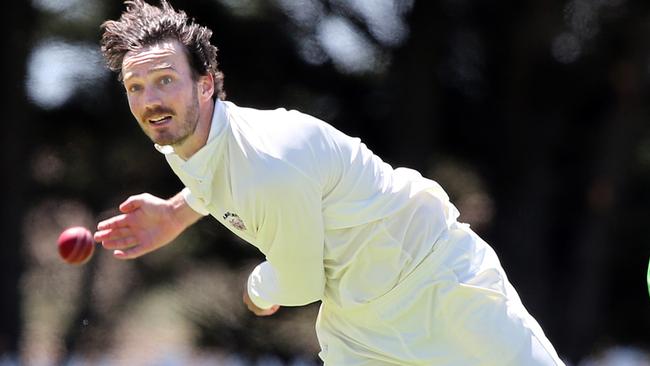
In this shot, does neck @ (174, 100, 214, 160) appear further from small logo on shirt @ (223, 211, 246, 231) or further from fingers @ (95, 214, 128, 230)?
fingers @ (95, 214, 128, 230)

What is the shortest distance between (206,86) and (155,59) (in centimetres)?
18

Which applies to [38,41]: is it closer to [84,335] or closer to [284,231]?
[84,335]

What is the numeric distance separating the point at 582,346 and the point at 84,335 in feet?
14.7

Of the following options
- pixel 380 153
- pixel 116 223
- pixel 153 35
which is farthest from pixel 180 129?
pixel 380 153

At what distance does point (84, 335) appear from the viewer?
37.8ft

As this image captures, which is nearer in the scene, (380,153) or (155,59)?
(155,59)

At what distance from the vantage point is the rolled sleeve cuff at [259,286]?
391 cm

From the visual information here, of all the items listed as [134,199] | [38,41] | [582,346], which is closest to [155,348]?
[38,41]

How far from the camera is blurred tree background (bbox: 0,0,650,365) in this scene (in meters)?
11.1

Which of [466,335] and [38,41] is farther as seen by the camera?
[38,41]

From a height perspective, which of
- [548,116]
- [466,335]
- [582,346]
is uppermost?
[466,335]

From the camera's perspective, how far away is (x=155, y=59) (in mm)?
3613

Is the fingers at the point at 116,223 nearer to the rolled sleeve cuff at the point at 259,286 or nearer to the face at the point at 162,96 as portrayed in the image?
the rolled sleeve cuff at the point at 259,286

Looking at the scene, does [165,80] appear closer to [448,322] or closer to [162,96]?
[162,96]
